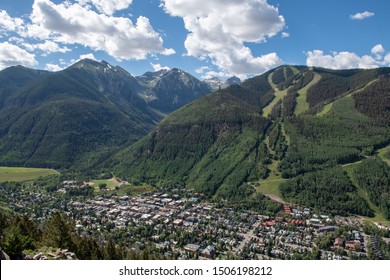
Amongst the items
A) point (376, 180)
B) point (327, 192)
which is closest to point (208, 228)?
point (327, 192)

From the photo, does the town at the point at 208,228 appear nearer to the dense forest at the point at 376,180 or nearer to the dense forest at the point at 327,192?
the dense forest at the point at 327,192

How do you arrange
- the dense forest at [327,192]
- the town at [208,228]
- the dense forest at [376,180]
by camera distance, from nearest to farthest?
the town at [208,228] < the dense forest at [327,192] < the dense forest at [376,180]

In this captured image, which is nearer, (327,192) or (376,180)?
(376,180)

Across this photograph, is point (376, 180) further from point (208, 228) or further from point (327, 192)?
point (208, 228)

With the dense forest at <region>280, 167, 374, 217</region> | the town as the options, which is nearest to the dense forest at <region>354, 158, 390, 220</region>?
the dense forest at <region>280, 167, 374, 217</region>

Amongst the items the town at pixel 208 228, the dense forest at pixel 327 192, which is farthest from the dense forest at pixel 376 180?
the town at pixel 208 228

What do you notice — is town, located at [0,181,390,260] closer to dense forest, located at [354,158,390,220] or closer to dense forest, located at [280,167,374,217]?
dense forest, located at [280,167,374,217]

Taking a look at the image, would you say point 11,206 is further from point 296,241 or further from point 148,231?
point 296,241

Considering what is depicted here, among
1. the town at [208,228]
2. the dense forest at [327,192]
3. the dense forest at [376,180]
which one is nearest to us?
the town at [208,228]
